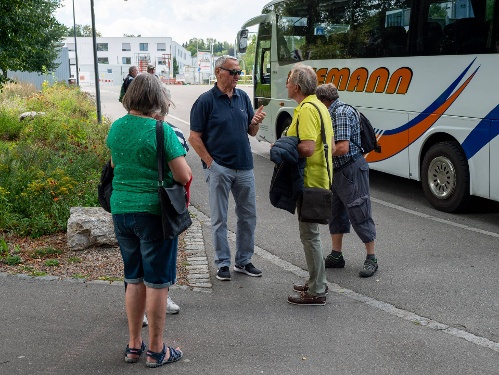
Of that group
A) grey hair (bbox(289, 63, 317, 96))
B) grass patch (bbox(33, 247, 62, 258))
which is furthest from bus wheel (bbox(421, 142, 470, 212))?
grass patch (bbox(33, 247, 62, 258))

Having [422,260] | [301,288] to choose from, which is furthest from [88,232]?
[422,260]

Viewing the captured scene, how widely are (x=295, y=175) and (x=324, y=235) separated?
285cm

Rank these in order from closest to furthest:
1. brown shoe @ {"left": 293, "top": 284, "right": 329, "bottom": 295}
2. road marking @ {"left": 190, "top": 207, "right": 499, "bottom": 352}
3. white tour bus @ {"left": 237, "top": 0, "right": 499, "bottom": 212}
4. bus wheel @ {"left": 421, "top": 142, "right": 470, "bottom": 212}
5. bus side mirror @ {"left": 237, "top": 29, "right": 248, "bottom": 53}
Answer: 1. road marking @ {"left": 190, "top": 207, "right": 499, "bottom": 352}
2. brown shoe @ {"left": 293, "top": 284, "right": 329, "bottom": 295}
3. white tour bus @ {"left": 237, "top": 0, "right": 499, "bottom": 212}
4. bus wheel @ {"left": 421, "top": 142, "right": 470, "bottom": 212}
5. bus side mirror @ {"left": 237, "top": 29, "right": 248, "bottom": 53}

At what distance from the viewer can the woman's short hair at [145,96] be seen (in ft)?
13.3

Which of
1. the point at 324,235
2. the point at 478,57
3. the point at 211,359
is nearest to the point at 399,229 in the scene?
the point at 324,235

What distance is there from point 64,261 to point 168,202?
299cm

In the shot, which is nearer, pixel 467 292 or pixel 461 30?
pixel 467 292

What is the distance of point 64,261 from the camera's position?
6.66 metres

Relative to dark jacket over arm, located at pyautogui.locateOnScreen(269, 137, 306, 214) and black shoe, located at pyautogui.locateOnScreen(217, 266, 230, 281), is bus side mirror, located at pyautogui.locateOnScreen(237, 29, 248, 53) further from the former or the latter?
dark jacket over arm, located at pyautogui.locateOnScreen(269, 137, 306, 214)

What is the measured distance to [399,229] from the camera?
8570 millimetres

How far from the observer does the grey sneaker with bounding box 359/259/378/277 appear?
6480 mm

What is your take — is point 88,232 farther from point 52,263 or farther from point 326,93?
point 326,93

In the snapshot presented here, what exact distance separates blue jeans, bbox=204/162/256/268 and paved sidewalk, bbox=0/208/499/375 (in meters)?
0.31

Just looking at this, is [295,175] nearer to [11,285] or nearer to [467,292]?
[467,292]
